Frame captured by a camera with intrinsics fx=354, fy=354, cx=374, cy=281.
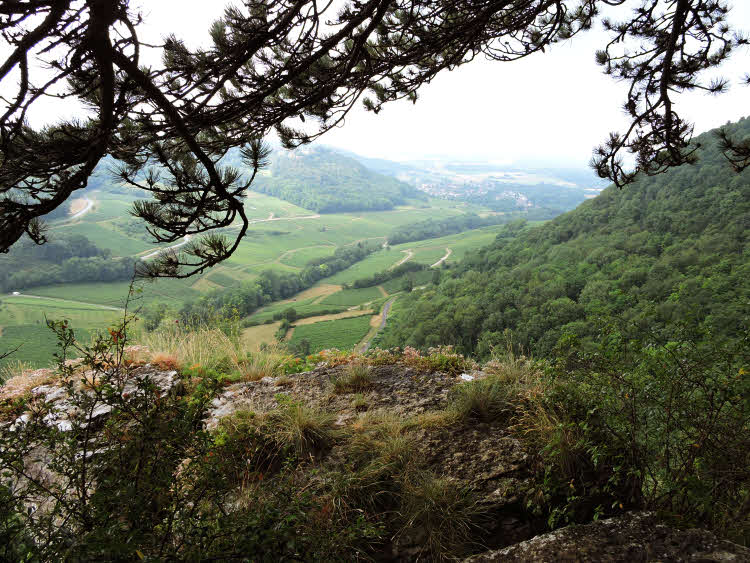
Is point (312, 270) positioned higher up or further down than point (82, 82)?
further down

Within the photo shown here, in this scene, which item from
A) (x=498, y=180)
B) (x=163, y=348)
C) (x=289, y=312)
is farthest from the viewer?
(x=498, y=180)

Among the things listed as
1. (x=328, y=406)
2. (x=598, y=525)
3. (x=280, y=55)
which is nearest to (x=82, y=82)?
(x=280, y=55)

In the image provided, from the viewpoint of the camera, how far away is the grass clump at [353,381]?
12.5ft

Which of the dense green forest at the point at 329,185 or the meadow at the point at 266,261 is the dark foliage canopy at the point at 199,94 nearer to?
the meadow at the point at 266,261

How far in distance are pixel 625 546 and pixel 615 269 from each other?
84.0ft

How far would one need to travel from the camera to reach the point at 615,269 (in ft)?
74.5

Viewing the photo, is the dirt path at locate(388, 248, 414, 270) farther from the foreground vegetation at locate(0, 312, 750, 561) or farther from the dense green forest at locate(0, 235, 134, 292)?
the foreground vegetation at locate(0, 312, 750, 561)

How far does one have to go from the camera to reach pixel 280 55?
2213 millimetres

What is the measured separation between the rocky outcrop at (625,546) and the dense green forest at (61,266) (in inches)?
2281

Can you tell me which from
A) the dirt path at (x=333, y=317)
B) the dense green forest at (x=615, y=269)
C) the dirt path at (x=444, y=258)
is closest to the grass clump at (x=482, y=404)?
the dense green forest at (x=615, y=269)

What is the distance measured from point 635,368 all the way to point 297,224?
94092 mm

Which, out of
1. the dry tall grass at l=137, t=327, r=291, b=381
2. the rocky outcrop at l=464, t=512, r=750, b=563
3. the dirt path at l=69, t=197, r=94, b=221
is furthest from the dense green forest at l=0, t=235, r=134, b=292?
the rocky outcrop at l=464, t=512, r=750, b=563

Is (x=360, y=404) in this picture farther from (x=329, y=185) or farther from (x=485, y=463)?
(x=329, y=185)

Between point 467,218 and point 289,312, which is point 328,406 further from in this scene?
→ point 467,218
